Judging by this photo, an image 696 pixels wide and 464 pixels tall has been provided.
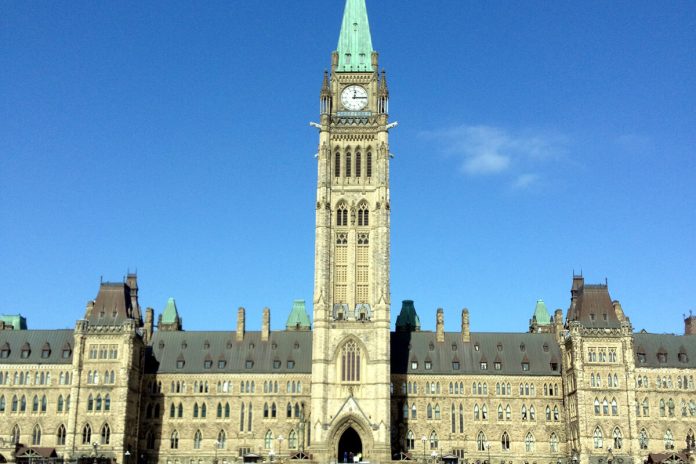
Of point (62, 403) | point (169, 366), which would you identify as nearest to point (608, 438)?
point (169, 366)

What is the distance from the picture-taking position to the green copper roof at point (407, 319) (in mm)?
136950

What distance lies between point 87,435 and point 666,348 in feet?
246

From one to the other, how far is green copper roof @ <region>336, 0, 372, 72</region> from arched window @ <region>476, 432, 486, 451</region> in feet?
167

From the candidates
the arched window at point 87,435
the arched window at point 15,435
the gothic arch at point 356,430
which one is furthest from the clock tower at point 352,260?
the arched window at point 15,435

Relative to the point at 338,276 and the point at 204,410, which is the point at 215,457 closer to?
the point at 204,410

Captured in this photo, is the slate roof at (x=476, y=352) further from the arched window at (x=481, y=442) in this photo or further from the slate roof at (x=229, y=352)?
the slate roof at (x=229, y=352)

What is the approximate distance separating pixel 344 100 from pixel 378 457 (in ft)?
153

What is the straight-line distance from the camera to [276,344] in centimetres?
12456

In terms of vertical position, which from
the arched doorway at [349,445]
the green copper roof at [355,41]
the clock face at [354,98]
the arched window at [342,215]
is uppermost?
the green copper roof at [355,41]

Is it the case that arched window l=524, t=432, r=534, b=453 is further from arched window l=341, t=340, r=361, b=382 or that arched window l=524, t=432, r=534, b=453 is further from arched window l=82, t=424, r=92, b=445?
arched window l=82, t=424, r=92, b=445

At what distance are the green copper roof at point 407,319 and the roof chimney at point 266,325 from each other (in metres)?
22.0

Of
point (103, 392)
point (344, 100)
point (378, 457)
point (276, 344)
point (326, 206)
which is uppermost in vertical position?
point (344, 100)

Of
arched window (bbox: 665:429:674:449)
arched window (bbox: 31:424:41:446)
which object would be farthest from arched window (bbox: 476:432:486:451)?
arched window (bbox: 31:424:41:446)

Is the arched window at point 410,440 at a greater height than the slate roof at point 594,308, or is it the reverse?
the slate roof at point 594,308
